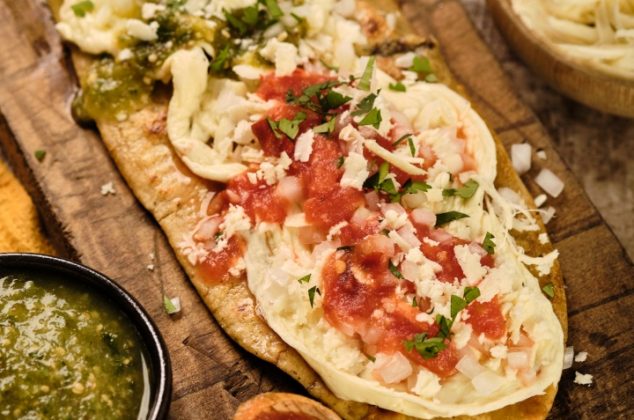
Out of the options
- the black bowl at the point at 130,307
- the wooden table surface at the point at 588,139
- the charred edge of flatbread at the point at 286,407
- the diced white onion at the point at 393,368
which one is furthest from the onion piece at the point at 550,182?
the black bowl at the point at 130,307

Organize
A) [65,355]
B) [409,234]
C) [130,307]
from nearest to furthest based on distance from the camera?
1. [65,355]
2. [130,307]
3. [409,234]

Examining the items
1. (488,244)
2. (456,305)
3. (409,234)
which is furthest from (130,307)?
(488,244)

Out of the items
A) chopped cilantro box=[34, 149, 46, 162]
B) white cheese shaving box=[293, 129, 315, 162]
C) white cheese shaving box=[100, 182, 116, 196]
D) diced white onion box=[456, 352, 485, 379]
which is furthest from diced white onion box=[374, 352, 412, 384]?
chopped cilantro box=[34, 149, 46, 162]

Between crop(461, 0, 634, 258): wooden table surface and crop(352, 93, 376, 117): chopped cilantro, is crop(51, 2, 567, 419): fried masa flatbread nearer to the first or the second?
crop(352, 93, 376, 117): chopped cilantro

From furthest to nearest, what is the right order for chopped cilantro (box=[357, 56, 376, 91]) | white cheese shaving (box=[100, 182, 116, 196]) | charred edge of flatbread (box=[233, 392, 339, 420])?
white cheese shaving (box=[100, 182, 116, 196])
chopped cilantro (box=[357, 56, 376, 91])
charred edge of flatbread (box=[233, 392, 339, 420])

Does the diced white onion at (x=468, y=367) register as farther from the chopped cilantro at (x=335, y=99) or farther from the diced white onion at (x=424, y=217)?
the chopped cilantro at (x=335, y=99)

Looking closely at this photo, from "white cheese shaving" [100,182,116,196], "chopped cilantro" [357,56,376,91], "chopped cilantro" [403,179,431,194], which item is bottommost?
"white cheese shaving" [100,182,116,196]

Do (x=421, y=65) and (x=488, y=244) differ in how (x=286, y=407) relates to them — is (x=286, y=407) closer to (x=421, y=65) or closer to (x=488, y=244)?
(x=488, y=244)
